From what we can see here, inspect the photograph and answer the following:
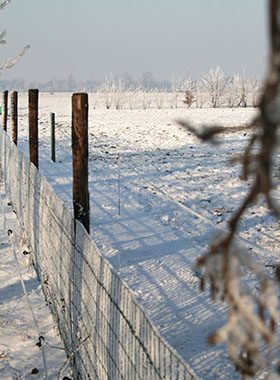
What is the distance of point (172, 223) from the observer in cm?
763

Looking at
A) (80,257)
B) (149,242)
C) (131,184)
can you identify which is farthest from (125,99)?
(80,257)

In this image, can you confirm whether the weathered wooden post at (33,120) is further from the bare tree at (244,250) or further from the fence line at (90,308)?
the bare tree at (244,250)

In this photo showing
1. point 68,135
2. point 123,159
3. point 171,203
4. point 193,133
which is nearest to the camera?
point 193,133

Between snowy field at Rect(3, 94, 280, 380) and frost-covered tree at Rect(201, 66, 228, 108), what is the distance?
3394cm

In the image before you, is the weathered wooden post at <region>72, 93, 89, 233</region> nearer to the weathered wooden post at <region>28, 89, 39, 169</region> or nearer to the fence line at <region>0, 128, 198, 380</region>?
the fence line at <region>0, 128, 198, 380</region>

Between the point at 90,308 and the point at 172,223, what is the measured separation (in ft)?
14.6

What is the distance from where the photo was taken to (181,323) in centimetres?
436

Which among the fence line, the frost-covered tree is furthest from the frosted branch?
the frost-covered tree

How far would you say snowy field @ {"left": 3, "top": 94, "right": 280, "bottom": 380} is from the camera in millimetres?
4297

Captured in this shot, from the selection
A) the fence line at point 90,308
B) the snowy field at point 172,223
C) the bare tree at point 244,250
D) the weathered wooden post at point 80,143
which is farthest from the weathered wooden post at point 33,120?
the bare tree at point 244,250

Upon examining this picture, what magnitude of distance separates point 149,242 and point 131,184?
4.28m

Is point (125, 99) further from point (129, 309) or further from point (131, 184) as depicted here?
point (129, 309)

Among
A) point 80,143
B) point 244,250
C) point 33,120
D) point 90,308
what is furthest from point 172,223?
point 244,250

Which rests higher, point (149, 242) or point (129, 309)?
point (129, 309)
